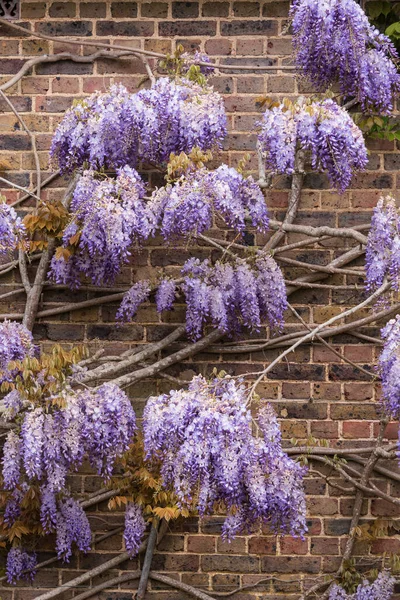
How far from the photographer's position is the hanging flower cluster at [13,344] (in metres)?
3.48

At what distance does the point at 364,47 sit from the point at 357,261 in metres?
0.81

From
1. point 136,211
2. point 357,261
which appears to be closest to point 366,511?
point 357,261

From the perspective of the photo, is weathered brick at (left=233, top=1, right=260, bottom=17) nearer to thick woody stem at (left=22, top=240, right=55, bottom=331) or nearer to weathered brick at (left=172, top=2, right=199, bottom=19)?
weathered brick at (left=172, top=2, right=199, bottom=19)

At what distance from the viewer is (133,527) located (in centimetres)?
363

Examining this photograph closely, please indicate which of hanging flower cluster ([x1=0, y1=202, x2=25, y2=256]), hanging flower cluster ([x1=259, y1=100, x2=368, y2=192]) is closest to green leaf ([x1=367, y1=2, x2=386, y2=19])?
hanging flower cluster ([x1=259, y1=100, x2=368, y2=192])

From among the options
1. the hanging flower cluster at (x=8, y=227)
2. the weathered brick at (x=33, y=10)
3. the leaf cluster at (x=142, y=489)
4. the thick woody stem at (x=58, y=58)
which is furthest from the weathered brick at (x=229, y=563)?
the weathered brick at (x=33, y=10)

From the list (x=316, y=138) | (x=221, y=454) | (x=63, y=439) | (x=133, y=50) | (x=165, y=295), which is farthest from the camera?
(x=133, y=50)

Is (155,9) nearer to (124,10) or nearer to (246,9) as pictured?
(124,10)

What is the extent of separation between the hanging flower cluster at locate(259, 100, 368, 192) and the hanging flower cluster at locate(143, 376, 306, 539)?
2.79 feet

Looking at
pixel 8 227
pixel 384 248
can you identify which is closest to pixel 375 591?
pixel 384 248

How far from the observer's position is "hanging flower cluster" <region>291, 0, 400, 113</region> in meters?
3.56

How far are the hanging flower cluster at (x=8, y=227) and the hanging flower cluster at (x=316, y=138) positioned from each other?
925mm

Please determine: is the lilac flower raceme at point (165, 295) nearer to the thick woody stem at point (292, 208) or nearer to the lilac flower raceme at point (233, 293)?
the lilac flower raceme at point (233, 293)

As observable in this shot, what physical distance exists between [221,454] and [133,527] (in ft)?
2.37
